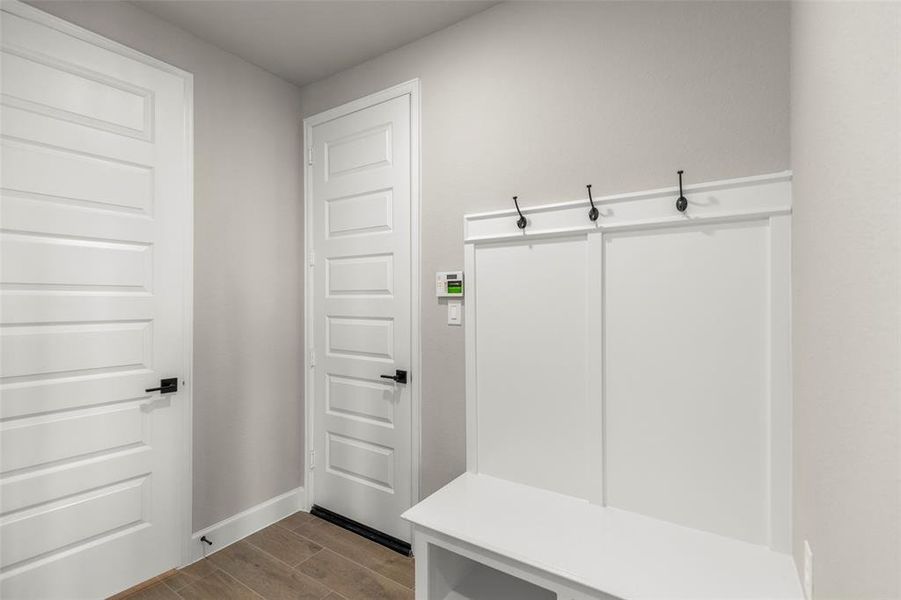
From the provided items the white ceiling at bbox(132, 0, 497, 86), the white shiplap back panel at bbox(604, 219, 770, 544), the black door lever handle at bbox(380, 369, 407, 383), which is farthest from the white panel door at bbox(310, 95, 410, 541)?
the white shiplap back panel at bbox(604, 219, 770, 544)

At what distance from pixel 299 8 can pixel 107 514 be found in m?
2.56

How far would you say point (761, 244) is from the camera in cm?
149

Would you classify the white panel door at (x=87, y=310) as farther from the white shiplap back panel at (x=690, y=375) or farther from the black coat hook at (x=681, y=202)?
the black coat hook at (x=681, y=202)

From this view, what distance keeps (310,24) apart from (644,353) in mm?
2263

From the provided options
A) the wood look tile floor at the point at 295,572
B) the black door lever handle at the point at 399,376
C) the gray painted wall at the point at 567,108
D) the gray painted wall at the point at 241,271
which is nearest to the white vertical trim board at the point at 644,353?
the gray painted wall at the point at 567,108

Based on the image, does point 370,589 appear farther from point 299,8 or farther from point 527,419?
point 299,8

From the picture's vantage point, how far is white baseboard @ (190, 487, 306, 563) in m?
2.34

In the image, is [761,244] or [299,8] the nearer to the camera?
[761,244]

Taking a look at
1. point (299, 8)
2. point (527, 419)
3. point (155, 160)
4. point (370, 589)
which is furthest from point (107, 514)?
point (299, 8)

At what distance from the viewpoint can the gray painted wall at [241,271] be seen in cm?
237

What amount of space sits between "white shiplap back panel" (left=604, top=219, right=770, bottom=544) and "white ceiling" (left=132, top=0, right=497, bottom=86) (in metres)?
1.50

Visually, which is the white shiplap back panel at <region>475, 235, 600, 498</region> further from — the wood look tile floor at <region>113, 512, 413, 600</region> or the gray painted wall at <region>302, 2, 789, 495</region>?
the wood look tile floor at <region>113, 512, 413, 600</region>

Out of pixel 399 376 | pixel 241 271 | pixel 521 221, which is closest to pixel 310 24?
pixel 241 271

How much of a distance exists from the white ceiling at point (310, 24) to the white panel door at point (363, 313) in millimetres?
328
